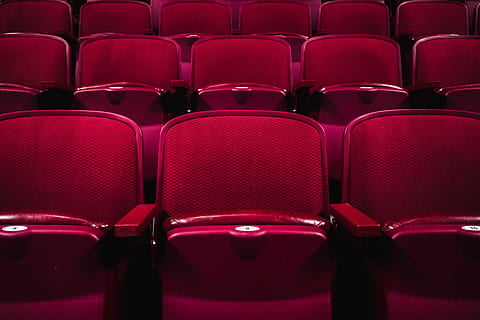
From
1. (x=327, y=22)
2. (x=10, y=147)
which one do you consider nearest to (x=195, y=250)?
(x=10, y=147)

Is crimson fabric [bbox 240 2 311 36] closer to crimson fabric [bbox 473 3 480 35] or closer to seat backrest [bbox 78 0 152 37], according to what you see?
seat backrest [bbox 78 0 152 37]

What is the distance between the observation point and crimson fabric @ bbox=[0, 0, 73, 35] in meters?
0.82

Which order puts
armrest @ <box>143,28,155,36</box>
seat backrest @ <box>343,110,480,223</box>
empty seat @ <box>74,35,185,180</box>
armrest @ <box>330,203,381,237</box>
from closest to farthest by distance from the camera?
1. armrest @ <box>330,203,381,237</box>
2. seat backrest @ <box>343,110,480,223</box>
3. empty seat @ <box>74,35,185,180</box>
4. armrest @ <box>143,28,155,36</box>

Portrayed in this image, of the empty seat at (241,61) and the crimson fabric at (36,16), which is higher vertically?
the crimson fabric at (36,16)

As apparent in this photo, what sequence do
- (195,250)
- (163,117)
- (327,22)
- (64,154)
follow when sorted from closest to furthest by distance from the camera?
(195,250) → (64,154) → (163,117) → (327,22)

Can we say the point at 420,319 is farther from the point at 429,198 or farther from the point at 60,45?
the point at 60,45

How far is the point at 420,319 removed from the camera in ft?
0.80

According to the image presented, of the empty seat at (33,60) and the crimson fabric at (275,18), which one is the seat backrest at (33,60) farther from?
the crimson fabric at (275,18)

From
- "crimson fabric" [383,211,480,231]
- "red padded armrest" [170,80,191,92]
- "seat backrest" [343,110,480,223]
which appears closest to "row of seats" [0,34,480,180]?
"red padded armrest" [170,80,191,92]

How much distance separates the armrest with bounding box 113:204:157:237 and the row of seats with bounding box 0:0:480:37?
0.61 metres

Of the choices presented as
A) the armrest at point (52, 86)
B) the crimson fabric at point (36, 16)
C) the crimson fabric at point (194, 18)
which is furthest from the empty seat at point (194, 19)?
the armrest at point (52, 86)

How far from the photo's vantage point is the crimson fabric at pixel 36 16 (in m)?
0.82

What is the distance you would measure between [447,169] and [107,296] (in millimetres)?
260

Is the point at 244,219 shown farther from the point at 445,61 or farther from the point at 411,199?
the point at 445,61
